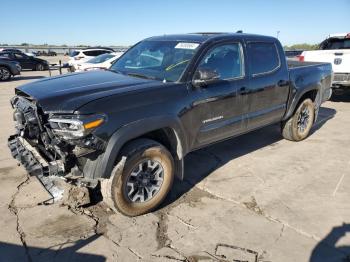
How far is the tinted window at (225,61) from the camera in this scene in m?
4.39

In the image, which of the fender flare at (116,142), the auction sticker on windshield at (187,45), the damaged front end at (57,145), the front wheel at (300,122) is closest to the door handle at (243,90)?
the auction sticker on windshield at (187,45)

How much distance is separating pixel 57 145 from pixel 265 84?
318cm

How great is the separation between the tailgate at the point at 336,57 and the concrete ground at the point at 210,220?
4.92m

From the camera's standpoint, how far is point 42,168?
348 cm

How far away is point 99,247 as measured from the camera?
10.8ft

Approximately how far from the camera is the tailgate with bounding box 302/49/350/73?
9.42 metres

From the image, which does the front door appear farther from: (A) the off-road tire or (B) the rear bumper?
(B) the rear bumper

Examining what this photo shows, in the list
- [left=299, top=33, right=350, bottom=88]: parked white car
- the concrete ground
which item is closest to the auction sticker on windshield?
the concrete ground

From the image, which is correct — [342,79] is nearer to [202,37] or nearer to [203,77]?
[202,37]

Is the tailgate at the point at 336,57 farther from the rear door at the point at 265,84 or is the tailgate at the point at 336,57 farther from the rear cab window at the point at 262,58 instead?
the rear cab window at the point at 262,58

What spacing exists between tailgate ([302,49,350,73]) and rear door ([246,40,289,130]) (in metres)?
4.80

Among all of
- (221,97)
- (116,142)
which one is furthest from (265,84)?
(116,142)

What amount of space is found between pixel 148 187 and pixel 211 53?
1864 mm

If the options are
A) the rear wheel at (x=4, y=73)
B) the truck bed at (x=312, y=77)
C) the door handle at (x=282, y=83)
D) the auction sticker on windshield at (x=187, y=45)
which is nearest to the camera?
the auction sticker on windshield at (x=187, y=45)
